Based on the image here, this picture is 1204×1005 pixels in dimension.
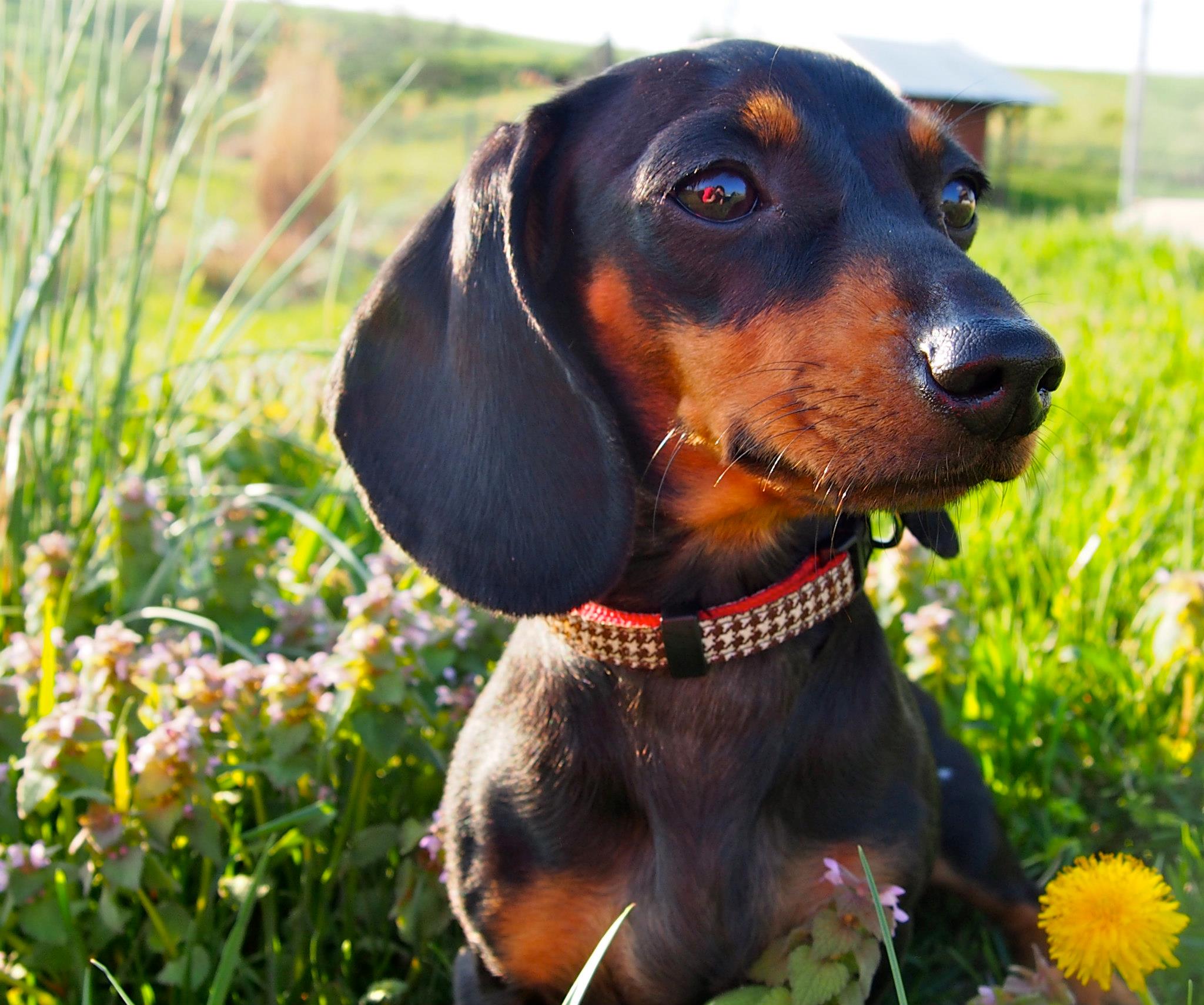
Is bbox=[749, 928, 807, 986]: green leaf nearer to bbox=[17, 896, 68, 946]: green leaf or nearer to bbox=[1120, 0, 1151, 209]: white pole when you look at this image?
bbox=[17, 896, 68, 946]: green leaf

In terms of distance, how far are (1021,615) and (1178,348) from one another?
8.49 feet

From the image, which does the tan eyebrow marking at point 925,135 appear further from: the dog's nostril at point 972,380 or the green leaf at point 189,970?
the green leaf at point 189,970

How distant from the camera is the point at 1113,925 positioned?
1367mm

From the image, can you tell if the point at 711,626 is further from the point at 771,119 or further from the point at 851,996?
the point at 771,119

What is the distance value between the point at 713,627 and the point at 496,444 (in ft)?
1.40

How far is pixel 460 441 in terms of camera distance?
1.77m

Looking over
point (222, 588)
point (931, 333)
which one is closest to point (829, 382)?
point (931, 333)

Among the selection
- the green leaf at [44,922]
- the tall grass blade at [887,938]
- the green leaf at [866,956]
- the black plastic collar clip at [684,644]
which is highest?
the black plastic collar clip at [684,644]

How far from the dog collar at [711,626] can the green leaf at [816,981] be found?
0.46 m

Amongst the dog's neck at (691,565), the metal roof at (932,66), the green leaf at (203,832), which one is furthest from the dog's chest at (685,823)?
the metal roof at (932,66)

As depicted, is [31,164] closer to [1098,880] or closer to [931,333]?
[931,333]

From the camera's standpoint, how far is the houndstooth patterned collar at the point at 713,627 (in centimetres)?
179

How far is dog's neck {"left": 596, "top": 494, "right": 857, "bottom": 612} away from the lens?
1916 mm

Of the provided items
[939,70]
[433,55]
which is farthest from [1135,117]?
[433,55]
